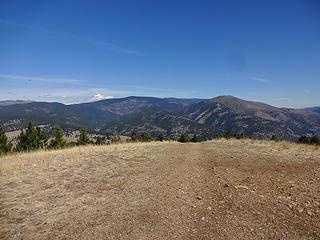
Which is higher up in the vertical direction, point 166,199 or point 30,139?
point 166,199

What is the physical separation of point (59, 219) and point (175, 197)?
148 inches

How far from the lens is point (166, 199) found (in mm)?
11008

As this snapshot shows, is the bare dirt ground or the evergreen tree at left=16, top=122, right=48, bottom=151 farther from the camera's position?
the evergreen tree at left=16, top=122, right=48, bottom=151

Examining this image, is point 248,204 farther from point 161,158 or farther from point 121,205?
point 161,158

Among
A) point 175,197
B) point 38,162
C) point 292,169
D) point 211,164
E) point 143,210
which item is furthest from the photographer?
point 38,162

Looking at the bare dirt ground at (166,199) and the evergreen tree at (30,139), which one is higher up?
the bare dirt ground at (166,199)

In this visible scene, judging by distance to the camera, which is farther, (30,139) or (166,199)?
(30,139)

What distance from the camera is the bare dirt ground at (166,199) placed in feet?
28.3

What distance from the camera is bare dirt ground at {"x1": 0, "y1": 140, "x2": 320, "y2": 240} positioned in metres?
8.63

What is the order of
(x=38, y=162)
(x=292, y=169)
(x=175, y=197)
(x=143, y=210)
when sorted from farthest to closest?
(x=38, y=162)
(x=292, y=169)
(x=175, y=197)
(x=143, y=210)

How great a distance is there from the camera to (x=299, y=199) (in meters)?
10.6

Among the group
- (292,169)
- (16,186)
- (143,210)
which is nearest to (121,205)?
(143,210)

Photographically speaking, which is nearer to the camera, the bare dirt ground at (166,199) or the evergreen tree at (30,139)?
the bare dirt ground at (166,199)

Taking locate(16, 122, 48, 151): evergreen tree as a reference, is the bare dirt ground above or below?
above
